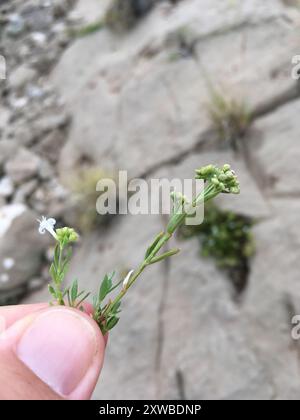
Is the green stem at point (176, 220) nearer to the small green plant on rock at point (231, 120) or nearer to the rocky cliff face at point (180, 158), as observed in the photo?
Answer: the rocky cliff face at point (180, 158)

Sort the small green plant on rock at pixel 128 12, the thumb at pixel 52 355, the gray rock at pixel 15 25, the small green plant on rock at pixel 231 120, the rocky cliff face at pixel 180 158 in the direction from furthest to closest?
the gray rock at pixel 15 25, the small green plant on rock at pixel 128 12, the small green plant on rock at pixel 231 120, the rocky cliff face at pixel 180 158, the thumb at pixel 52 355

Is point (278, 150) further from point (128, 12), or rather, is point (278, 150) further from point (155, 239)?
point (155, 239)

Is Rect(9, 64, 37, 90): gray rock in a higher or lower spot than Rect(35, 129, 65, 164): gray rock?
higher

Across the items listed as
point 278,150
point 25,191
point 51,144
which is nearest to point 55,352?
point 278,150

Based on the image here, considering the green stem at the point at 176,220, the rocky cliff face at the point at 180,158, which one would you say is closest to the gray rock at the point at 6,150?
the rocky cliff face at the point at 180,158

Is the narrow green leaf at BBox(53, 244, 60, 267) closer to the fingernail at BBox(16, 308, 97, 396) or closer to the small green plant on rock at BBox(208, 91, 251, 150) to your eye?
the fingernail at BBox(16, 308, 97, 396)

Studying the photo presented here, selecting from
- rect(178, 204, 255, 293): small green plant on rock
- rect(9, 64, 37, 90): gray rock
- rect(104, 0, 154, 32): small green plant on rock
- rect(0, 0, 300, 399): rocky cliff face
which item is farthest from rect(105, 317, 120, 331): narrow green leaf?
rect(9, 64, 37, 90): gray rock
